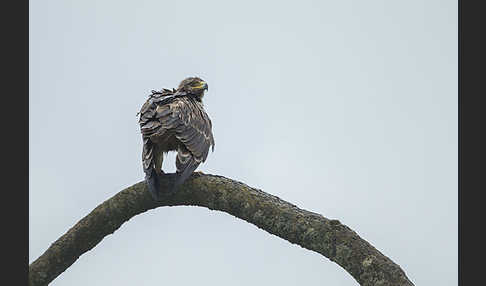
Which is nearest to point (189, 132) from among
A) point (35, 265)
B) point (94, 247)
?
point (94, 247)

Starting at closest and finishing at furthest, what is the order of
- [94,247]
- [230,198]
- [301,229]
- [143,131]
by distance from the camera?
[301,229], [230,198], [94,247], [143,131]

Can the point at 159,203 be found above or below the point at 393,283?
above

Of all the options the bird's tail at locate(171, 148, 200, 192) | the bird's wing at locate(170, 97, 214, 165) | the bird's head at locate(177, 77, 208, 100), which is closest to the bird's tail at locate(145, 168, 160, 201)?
the bird's tail at locate(171, 148, 200, 192)

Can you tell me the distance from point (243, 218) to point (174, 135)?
1388 mm

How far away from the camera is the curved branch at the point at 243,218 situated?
472cm

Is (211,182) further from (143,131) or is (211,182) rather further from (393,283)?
(393,283)

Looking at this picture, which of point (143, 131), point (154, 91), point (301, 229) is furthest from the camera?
point (154, 91)

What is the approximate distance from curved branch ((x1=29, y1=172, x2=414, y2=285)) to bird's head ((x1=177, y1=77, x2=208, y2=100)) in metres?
1.88

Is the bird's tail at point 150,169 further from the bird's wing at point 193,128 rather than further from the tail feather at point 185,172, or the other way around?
the bird's wing at point 193,128

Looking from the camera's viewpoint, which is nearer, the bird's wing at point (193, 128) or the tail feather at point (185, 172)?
the tail feather at point (185, 172)

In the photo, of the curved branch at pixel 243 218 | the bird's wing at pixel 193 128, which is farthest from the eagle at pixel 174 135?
the curved branch at pixel 243 218

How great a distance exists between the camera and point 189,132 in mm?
6457

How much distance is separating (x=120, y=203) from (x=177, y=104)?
1.35 meters

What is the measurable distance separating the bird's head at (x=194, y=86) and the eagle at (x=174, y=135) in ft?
2.24
